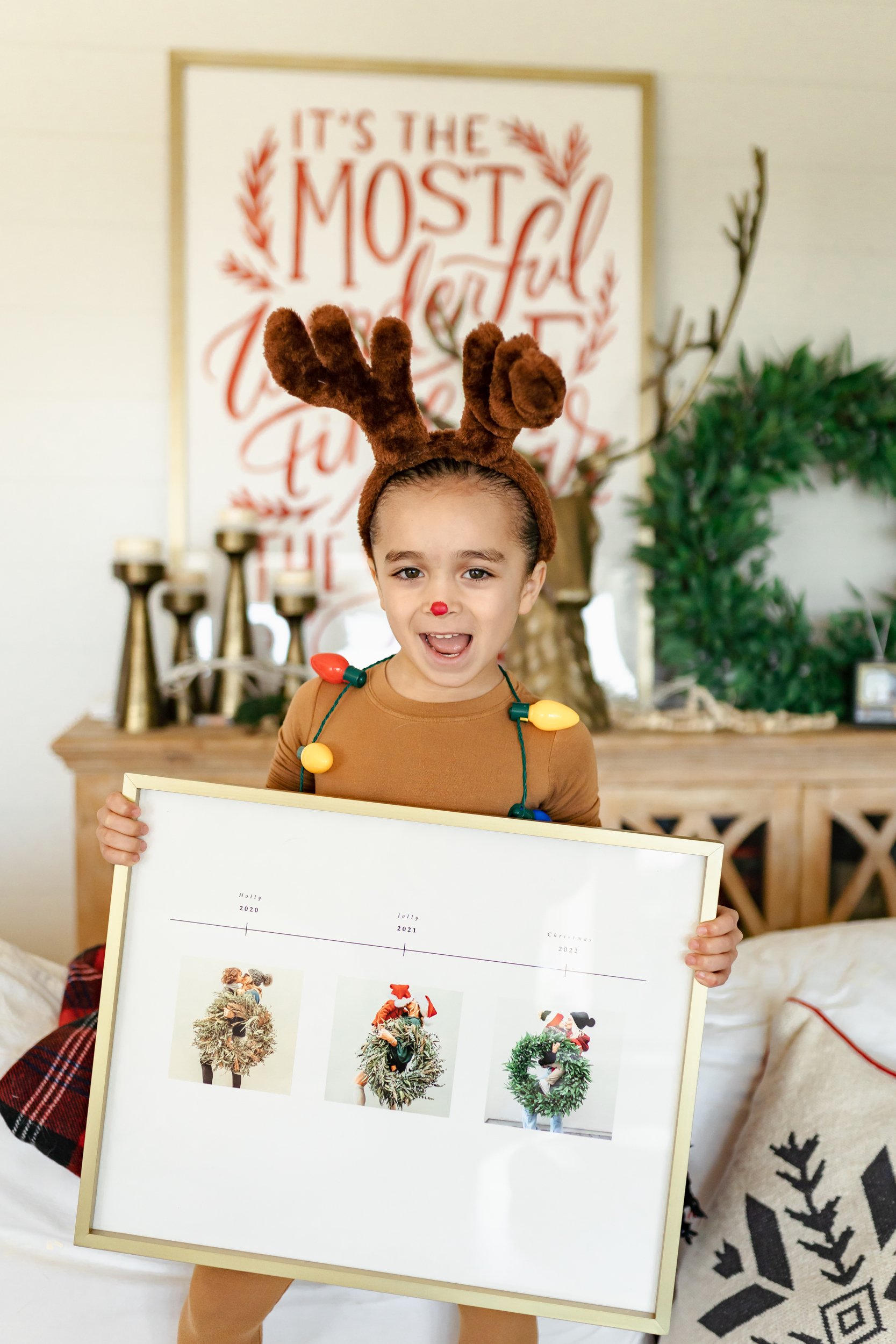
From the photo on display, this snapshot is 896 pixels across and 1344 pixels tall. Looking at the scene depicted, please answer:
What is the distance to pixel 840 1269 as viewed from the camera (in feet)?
3.09

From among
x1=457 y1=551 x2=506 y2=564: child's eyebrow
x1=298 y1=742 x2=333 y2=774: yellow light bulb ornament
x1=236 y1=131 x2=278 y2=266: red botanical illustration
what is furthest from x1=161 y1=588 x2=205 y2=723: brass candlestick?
x1=457 y1=551 x2=506 y2=564: child's eyebrow

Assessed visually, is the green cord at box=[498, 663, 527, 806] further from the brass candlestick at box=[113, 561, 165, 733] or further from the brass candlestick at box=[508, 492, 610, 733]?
A: the brass candlestick at box=[113, 561, 165, 733]

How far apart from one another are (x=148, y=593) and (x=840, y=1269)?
1536 millimetres

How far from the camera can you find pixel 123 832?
0.96m

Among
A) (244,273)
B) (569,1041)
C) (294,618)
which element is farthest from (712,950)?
(244,273)

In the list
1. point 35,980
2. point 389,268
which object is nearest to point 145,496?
point 389,268

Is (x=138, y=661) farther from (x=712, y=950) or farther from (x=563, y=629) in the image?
(x=712, y=950)

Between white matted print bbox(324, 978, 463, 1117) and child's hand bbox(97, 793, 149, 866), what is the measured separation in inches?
9.5

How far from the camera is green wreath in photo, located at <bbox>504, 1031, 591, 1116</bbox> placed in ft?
3.05

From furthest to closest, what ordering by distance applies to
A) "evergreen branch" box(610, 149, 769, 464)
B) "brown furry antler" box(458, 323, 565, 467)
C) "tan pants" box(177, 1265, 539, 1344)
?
"evergreen branch" box(610, 149, 769, 464), "tan pants" box(177, 1265, 539, 1344), "brown furry antler" box(458, 323, 565, 467)

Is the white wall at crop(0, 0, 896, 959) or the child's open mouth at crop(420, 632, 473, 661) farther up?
the white wall at crop(0, 0, 896, 959)

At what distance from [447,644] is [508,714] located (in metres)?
0.11

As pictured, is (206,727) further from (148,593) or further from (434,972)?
(434,972)

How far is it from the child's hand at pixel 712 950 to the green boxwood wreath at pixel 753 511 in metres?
1.18
